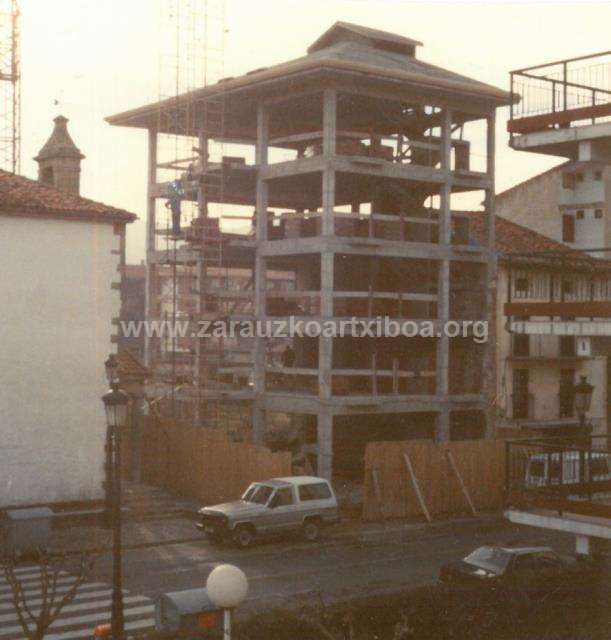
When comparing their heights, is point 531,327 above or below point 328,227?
below

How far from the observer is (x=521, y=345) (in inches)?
1925

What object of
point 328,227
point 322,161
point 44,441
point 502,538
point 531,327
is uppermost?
point 322,161

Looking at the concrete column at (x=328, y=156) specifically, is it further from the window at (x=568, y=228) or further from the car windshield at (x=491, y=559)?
the car windshield at (x=491, y=559)

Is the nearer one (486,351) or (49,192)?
(49,192)

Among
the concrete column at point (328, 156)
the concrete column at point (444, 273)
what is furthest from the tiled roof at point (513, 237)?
the concrete column at point (328, 156)

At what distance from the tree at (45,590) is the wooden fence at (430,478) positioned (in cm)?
1011

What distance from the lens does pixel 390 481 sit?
111 feet

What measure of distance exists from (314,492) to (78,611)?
9827 mm

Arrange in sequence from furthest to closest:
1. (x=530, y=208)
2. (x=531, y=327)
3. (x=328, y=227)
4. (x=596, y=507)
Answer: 1. (x=530, y=208)
2. (x=328, y=227)
3. (x=531, y=327)
4. (x=596, y=507)

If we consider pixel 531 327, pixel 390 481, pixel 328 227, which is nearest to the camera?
pixel 531 327

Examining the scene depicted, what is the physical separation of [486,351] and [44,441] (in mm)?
21947

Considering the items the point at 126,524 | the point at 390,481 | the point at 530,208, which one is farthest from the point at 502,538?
the point at 530,208

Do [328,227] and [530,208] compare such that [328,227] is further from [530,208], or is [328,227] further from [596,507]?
[596,507]

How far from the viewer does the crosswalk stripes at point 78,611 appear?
20531 millimetres
